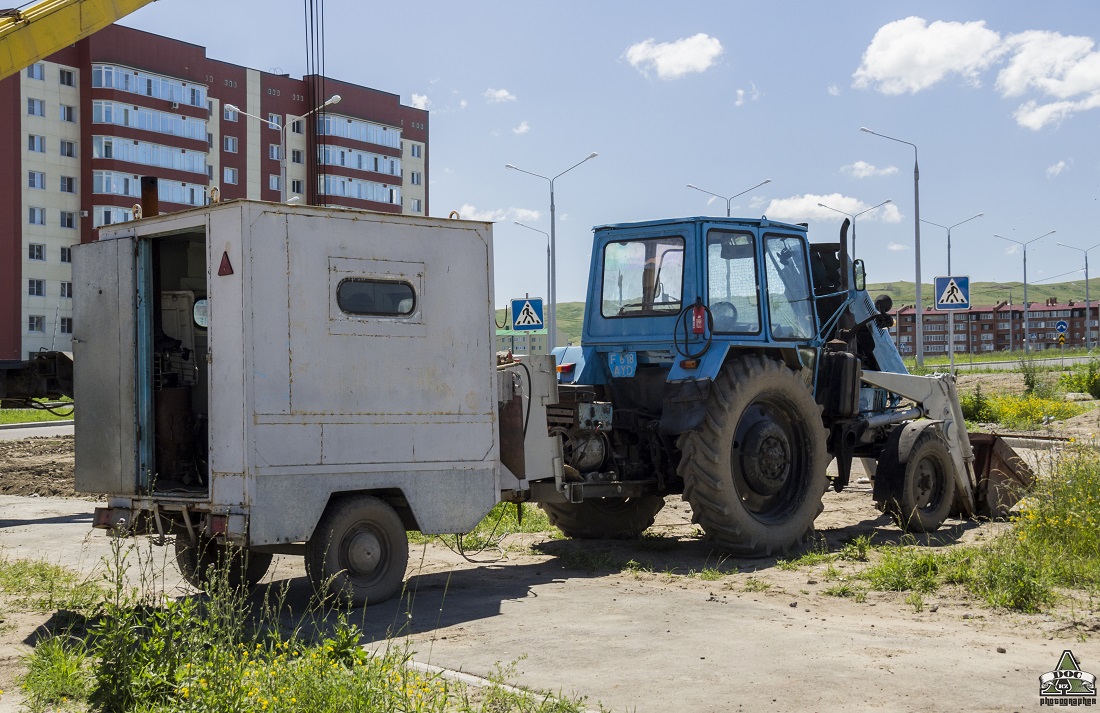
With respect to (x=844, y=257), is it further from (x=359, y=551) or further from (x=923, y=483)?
(x=359, y=551)

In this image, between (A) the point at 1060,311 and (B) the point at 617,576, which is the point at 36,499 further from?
(A) the point at 1060,311

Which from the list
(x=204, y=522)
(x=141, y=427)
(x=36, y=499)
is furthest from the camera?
(x=36, y=499)

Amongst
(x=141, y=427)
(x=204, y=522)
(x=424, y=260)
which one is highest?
(x=424, y=260)

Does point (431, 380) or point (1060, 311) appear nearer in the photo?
point (431, 380)

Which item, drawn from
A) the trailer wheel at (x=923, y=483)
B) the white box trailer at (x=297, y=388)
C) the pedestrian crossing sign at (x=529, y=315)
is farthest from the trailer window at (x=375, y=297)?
the pedestrian crossing sign at (x=529, y=315)

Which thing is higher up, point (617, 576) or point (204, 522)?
point (204, 522)

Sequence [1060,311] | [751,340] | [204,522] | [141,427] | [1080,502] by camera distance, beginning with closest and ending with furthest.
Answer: [204,522], [141,427], [1080,502], [751,340], [1060,311]

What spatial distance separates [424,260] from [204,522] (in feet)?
7.84

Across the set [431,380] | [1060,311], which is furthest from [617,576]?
[1060,311]

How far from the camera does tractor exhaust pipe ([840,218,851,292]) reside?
11200 millimetres

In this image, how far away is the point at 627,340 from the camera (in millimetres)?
10594

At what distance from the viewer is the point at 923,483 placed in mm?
11648

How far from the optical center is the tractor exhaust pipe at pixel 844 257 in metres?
11.2

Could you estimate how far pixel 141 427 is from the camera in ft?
26.8
